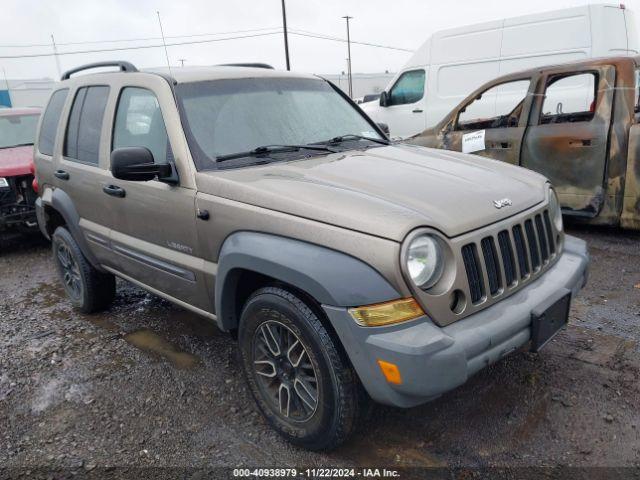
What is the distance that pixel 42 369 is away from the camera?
12.0 ft

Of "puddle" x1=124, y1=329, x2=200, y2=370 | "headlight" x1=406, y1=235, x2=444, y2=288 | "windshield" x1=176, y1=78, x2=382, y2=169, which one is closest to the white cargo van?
"windshield" x1=176, y1=78, x2=382, y2=169

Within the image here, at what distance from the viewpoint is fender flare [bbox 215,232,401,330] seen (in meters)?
2.10

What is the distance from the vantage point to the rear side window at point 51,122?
4.34 m

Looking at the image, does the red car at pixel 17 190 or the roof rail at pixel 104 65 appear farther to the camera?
the red car at pixel 17 190

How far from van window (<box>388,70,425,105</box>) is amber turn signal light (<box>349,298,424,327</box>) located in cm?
840

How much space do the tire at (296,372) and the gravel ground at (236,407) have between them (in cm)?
17

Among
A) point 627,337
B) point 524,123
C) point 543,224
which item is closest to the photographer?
point 543,224

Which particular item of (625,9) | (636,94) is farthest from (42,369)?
(625,9)

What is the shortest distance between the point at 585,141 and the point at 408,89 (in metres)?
5.09

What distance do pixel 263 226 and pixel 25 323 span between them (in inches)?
123

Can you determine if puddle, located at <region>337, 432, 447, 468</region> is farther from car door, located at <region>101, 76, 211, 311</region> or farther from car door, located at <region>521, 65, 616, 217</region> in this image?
car door, located at <region>521, 65, 616, 217</region>

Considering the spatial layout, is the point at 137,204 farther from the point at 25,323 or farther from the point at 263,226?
the point at 25,323

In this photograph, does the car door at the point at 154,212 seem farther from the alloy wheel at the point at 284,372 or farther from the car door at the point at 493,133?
the car door at the point at 493,133

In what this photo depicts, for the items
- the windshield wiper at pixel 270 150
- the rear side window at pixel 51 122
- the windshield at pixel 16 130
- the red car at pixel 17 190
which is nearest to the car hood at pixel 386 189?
the windshield wiper at pixel 270 150
